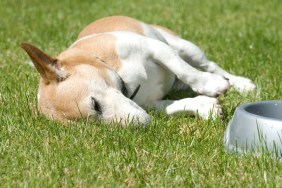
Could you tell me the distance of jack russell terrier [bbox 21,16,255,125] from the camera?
4465mm

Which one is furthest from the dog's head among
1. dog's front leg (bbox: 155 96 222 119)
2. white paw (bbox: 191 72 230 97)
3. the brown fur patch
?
white paw (bbox: 191 72 230 97)

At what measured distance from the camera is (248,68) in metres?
6.46

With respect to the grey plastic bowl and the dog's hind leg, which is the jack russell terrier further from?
the grey plastic bowl

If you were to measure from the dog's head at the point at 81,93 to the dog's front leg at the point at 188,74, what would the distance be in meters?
0.55

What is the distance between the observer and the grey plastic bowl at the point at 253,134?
12.3 feet

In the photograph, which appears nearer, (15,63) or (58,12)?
(15,63)

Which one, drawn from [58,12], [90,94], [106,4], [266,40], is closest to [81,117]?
[90,94]

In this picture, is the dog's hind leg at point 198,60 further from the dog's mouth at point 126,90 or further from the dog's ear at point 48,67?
the dog's ear at point 48,67

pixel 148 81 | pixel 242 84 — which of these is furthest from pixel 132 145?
pixel 242 84

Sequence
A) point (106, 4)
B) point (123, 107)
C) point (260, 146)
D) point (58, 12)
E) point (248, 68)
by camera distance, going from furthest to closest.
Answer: point (106, 4) → point (58, 12) → point (248, 68) → point (123, 107) → point (260, 146)

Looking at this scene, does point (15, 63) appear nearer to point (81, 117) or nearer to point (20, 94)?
point (20, 94)

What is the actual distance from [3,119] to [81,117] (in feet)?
1.94

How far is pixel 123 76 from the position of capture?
500cm

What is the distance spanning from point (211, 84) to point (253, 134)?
4.41 ft
